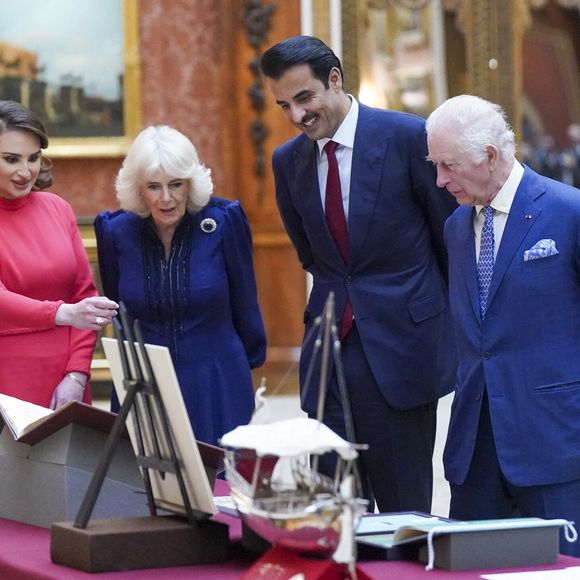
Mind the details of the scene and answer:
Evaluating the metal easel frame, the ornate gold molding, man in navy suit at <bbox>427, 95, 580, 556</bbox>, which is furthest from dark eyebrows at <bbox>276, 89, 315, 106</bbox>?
the ornate gold molding

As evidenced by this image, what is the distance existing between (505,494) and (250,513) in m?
1.09

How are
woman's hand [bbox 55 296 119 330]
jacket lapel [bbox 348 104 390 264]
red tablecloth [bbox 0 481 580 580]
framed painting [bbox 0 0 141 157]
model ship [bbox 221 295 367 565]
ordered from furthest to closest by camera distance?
framed painting [bbox 0 0 141 157]
jacket lapel [bbox 348 104 390 264]
woman's hand [bbox 55 296 119 330]
red tablecloth [bbox 0 481 580 580]
model ship [bbox 221 295 367 565]

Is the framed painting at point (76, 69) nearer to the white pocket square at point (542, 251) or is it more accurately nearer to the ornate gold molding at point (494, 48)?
the ornate gold molding at point (494, 48)

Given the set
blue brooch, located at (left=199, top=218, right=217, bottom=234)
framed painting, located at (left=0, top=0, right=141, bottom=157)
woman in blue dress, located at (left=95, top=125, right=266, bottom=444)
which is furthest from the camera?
framed painting, located at (left=0, top=0, right=141, bottom=157)

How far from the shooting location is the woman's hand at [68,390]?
4102mm

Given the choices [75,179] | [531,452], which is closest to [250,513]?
[531,452]

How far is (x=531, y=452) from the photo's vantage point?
312cm

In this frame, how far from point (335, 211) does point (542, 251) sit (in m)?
0.94

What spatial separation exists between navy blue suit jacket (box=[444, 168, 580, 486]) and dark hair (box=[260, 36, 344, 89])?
81cm

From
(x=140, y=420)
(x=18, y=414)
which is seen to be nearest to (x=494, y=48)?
(x=18, y=414)

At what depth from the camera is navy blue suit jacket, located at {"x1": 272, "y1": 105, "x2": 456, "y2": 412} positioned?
3910 mm

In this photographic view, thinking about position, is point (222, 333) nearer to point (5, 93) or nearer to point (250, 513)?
point (250, 513)

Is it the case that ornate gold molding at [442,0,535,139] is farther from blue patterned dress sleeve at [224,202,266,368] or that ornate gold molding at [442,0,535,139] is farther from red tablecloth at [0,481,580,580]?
red tablecloth at [0,481,580,580]

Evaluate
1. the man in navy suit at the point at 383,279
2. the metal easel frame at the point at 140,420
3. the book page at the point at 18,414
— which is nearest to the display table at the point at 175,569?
the metal easel frame at the point at 140,420
